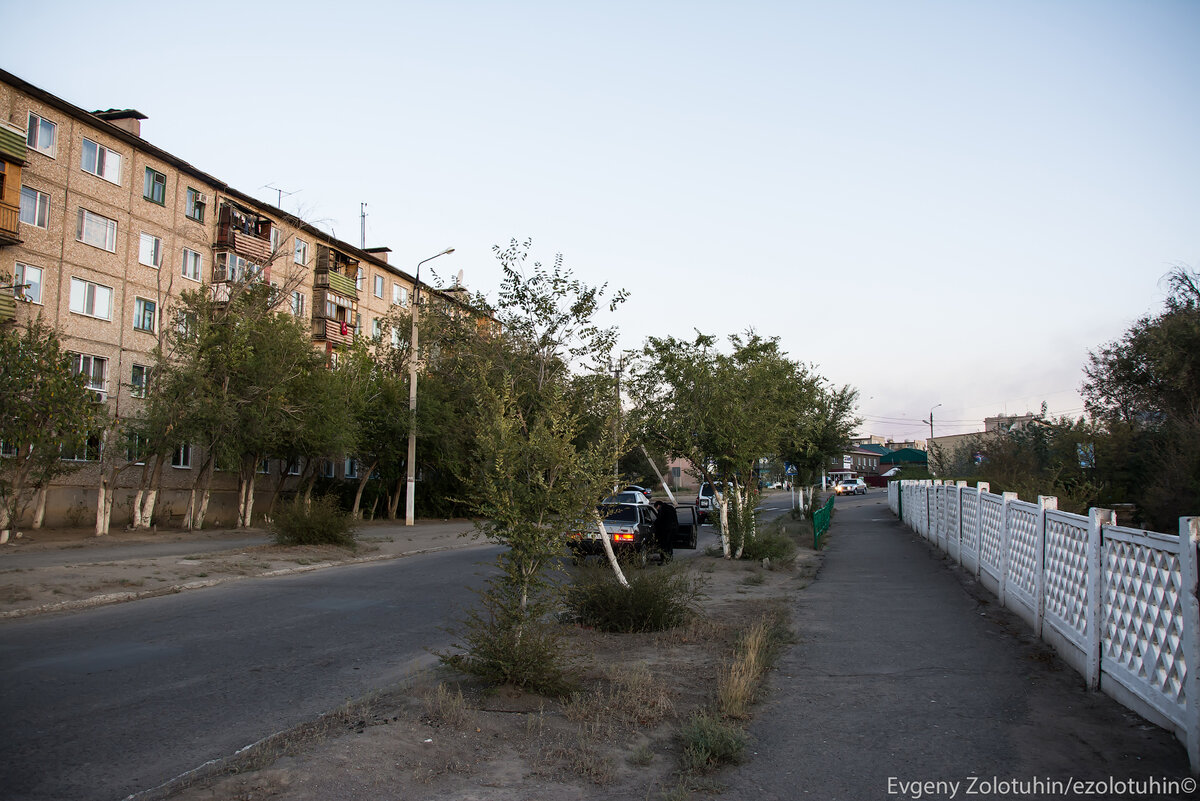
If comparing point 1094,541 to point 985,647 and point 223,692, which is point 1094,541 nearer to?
point 985,647

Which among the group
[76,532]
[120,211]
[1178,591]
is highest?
[120,211]

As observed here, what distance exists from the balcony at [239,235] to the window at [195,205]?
1.08 metres

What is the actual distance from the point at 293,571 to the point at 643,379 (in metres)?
8.58

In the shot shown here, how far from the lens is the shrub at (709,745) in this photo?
16.4 ft

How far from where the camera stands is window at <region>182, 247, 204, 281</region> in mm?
34344

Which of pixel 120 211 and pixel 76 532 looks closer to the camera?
pixel 76 532

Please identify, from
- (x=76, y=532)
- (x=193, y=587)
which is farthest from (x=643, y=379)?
(x=76, y=532)

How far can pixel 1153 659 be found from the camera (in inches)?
216

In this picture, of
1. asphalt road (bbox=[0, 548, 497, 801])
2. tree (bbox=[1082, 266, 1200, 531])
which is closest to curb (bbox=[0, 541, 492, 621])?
asphalt road (bbox=[0, 548, 497, 801])

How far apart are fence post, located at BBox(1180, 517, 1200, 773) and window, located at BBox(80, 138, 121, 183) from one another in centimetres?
3440

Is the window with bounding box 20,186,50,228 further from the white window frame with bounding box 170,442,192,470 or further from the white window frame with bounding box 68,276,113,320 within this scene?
the white window frame with bounding box 170,442,192,470

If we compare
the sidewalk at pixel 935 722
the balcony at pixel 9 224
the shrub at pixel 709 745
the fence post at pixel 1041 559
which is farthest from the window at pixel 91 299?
the fence post at pixel 1041 559

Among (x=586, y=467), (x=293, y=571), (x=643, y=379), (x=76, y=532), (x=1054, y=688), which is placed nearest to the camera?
(x=1054, y=688)

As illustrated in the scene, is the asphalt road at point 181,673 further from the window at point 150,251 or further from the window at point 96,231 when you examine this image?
the window at point 150,251
